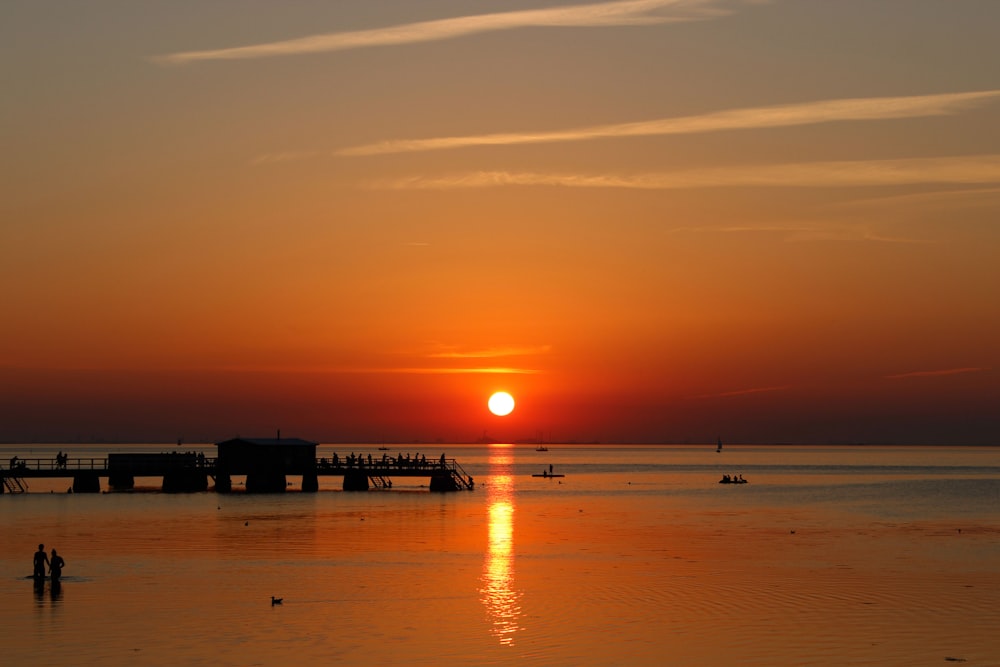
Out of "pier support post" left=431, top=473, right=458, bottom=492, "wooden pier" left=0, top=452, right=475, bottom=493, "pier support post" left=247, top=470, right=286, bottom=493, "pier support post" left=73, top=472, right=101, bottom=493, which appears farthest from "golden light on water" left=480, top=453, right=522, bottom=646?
"pier support post" left=73, top=472, right=101, bottom=493

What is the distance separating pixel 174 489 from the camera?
12069 cm

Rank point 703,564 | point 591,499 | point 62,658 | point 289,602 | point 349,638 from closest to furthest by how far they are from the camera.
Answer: point 62,658 < point 349,638 < point 289,602 < point 703,564 < point 591,499

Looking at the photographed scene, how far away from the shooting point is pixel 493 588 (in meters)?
52.7

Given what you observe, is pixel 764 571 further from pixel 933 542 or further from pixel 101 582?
pixel 101 582

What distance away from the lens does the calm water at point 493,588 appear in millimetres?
38625

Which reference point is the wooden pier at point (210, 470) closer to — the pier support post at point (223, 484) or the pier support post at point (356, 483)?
the pier support post at point (223, 484)

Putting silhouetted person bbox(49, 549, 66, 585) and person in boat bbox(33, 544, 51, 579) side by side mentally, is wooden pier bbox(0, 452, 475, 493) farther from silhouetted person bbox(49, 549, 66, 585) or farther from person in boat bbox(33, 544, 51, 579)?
person in boat bbox(33, 544, 51, 579)

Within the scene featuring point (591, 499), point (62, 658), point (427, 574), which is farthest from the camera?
point (591, 499)

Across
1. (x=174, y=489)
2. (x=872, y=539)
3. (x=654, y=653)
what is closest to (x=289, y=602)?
(x=654, y=653)

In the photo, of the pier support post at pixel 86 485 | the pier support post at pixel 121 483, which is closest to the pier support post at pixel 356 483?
the pier support post at pixel 121 483

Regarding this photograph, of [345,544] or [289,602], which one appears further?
[345,544]

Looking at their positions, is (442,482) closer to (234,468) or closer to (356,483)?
(356,483)

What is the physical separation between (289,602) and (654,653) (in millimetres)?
15764

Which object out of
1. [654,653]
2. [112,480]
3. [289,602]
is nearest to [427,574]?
[289,602]
